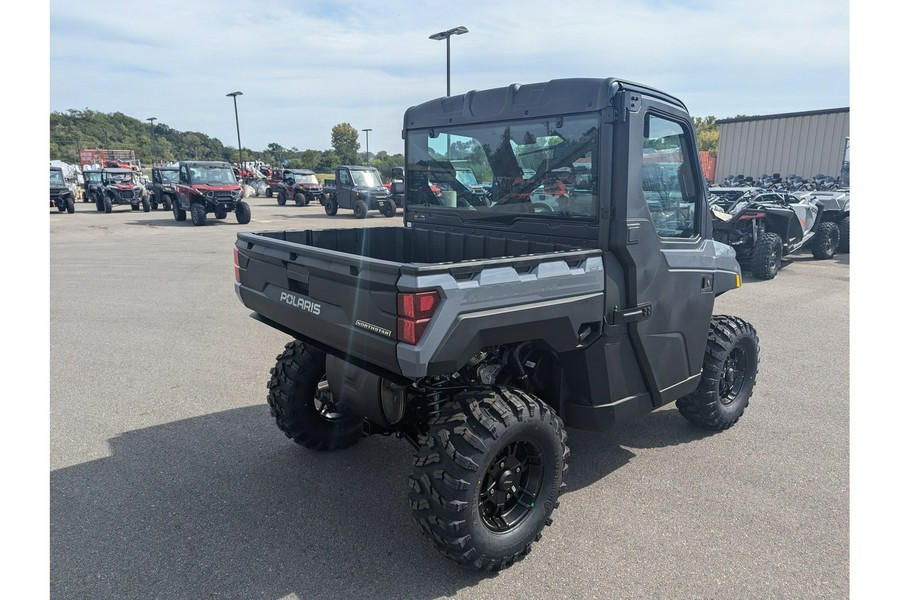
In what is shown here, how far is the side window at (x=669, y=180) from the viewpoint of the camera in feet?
10.6

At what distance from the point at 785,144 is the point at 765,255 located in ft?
59.6

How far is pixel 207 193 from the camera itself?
20.6 m

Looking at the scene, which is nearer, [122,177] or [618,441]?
[618,441]

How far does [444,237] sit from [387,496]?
5.58 ft

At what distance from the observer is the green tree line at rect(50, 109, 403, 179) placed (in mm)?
62688

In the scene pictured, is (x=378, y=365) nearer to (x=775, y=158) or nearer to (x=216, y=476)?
(x=216, y=476)

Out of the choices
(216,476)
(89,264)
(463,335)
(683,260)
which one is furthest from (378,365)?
(89,264)

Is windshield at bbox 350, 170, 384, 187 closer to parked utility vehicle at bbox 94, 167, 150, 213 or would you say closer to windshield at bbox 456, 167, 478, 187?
parked utility vehicle at bbox 94, 167, 150, 213

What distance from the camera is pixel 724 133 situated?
2775cm

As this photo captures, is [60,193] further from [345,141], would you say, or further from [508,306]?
[345,141]

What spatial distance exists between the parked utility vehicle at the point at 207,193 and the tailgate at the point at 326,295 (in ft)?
61.4

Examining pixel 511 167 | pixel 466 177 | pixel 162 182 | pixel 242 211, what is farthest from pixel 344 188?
pixel 511 167

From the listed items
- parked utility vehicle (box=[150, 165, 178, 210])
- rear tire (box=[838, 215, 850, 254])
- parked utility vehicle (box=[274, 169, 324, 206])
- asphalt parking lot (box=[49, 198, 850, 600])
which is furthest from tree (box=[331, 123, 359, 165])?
asphalt parking lot (box=[49, 198, 850, 600])

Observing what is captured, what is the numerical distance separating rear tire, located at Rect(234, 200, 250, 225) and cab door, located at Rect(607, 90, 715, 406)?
63.9 ft
